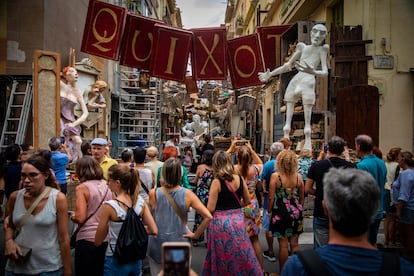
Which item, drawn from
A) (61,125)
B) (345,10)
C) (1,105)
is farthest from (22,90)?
(345,10)

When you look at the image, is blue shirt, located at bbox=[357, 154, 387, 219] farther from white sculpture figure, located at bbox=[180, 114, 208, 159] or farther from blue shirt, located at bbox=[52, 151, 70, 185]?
white sculpture figure, located at bbox=[180, 114, 208, 159]

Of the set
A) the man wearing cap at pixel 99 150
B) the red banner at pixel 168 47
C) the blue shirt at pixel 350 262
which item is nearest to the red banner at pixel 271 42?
the red banner at pixel 168 47

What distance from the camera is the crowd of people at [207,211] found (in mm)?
1851

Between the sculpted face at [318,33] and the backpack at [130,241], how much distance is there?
634cm

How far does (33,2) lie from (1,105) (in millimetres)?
2935

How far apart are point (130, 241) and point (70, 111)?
23.2 ft

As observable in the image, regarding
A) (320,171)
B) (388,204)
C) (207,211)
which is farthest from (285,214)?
(388,204)

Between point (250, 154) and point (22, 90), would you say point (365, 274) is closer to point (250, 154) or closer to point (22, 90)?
point (250, 154)

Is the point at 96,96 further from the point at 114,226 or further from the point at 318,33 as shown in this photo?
the point at 114,226

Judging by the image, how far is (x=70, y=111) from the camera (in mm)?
9781

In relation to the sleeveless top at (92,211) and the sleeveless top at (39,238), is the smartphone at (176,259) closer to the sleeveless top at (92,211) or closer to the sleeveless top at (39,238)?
the sleeveless top at (39,238)

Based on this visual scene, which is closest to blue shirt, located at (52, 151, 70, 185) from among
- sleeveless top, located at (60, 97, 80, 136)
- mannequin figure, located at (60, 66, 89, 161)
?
mannequin figure, located at (60, 66, 89, 161)

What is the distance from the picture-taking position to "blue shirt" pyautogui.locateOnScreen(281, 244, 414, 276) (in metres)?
1.76

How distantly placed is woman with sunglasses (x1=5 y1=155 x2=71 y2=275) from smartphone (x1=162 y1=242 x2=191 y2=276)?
193cm
